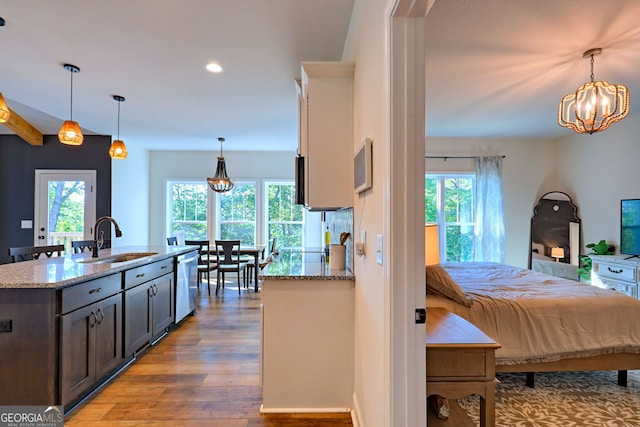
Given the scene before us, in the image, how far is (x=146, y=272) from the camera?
3.00m

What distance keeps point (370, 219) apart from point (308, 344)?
100 centimetres

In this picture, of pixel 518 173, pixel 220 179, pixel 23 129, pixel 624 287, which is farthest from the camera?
pixel 518 173

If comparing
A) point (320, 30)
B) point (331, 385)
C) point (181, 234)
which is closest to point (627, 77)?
point (320, 30)

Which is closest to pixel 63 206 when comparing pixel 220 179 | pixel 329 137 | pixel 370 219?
pixel 220 179

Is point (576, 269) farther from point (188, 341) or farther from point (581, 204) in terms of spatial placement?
point (188, 341)

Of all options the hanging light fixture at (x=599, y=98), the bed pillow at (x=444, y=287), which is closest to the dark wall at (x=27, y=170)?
the bed pillow at (x=444, y=287)

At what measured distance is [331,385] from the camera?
2.11 m

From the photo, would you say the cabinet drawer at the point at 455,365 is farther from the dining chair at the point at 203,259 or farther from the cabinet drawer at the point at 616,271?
the dining chair at the point at 203,259

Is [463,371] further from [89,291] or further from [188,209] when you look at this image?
[188,209]

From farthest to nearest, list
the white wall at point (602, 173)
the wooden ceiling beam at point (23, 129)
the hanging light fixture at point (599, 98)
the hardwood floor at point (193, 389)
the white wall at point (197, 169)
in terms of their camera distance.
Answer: the white wall at point (197, 169), the wooden ceiling beam at point (23, 129), the white wall at point (602, 173), the hanging light fixture at point (599, 98), the hardwood floor at point (193, 389)

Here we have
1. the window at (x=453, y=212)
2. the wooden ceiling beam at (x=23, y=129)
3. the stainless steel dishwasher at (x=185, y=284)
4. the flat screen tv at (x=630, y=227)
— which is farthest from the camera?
the window at (x=453, y=212)

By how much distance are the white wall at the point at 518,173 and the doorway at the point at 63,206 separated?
5938mm

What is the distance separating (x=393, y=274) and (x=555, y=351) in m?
Result: 1.87

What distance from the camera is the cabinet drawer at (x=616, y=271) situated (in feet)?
12.0
